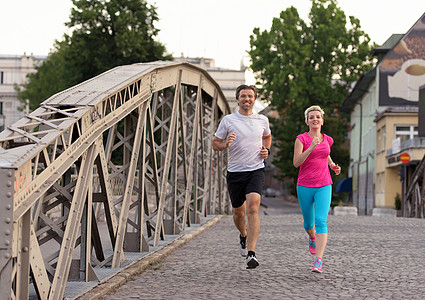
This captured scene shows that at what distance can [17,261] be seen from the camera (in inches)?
194

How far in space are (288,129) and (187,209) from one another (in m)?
40.5

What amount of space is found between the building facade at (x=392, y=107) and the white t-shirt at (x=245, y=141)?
34.8 meters

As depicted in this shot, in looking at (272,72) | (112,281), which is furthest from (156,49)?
(112,281)

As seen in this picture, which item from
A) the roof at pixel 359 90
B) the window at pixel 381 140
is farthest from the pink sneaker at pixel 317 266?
the roof at pixel 359 90

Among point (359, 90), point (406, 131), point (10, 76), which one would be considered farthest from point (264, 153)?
point (10, 76)

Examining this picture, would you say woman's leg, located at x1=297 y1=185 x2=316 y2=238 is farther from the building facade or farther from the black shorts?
the building facade

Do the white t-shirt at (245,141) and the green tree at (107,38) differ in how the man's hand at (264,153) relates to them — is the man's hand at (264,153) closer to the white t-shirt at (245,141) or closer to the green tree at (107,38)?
the white t-shirt at (245,141)

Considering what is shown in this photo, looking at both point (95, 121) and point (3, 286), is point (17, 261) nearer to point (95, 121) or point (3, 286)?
point (3, 286)

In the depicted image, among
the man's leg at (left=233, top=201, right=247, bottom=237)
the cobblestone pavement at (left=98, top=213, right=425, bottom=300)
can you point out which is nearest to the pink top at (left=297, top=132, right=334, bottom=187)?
the man's leg at (left=233, top=201, right=247, bottom=237)

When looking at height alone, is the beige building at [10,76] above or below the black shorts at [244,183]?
above

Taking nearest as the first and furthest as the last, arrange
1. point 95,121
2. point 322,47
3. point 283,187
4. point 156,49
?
point 95,121
point 156,49
point 322,47
point 283,187

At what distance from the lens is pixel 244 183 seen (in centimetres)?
894

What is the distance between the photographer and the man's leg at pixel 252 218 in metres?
8.57

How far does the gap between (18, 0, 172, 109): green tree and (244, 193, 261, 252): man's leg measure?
115ft
